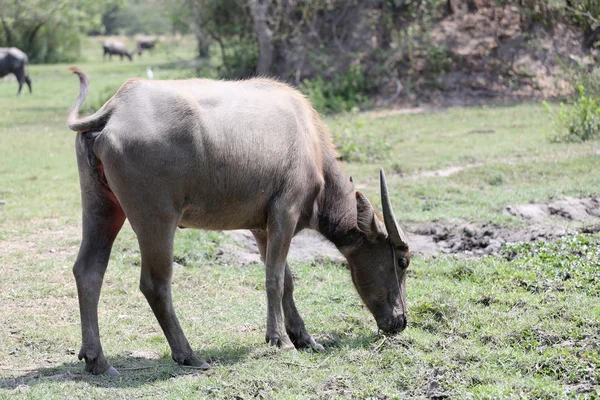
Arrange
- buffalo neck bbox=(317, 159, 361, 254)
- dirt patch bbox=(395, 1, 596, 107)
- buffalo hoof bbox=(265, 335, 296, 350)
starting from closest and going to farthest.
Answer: buffalo hoof bbox=(265, 335, 296, 350) → buffalo neck bbox=(317, 159, 361, 254) → dirt patch bbox=(395, 1, 596, 107)

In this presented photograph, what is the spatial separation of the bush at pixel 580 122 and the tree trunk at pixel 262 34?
25.3 ft

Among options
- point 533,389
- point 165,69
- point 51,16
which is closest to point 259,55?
point 165,69

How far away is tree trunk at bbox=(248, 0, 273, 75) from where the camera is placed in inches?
739

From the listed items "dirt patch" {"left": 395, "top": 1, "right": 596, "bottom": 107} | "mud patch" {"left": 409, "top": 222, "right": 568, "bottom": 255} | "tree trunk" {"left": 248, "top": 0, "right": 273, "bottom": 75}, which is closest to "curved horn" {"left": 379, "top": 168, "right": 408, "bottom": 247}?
"mud patch" {"left": 409, "top": 222, "right": 568, "bottom": 255}

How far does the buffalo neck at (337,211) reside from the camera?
5.74 metres

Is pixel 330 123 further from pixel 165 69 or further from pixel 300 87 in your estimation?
pixel 165 69

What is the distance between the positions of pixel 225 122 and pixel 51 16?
34.4 meters

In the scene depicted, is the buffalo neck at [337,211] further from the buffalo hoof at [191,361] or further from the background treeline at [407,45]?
the background treeline at [407,45]

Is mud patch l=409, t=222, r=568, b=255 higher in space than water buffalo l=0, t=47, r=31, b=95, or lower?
higher

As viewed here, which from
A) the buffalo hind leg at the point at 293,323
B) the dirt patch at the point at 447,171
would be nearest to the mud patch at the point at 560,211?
the dirt patch at the point at 447,171

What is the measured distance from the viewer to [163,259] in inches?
196

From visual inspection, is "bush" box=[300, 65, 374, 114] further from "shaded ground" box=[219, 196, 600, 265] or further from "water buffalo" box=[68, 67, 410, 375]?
"water buffalo" box=[68, 67, 410, 375]

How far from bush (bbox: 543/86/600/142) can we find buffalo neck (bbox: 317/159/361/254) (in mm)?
7850

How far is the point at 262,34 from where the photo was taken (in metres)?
19.1
